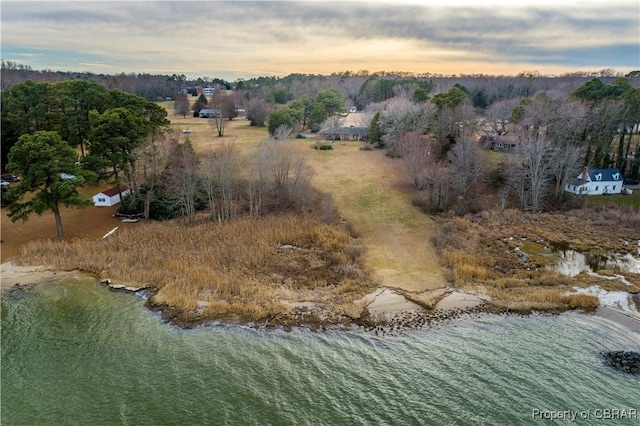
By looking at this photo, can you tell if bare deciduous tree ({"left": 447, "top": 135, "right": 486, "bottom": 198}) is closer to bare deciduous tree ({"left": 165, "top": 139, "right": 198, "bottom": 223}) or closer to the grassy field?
the grassy field

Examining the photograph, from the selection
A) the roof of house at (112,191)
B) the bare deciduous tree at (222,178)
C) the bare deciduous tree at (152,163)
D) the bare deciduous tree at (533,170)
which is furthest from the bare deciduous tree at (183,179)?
the bare deciduous tree at (533,170)

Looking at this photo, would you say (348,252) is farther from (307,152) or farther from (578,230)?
(307,152)

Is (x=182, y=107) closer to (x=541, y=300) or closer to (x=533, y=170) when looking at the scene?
(x=533, y=170)

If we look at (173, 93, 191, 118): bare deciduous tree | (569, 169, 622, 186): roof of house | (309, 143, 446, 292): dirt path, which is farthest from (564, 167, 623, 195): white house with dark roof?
(173, 93, 191, 118): bare deciduous tree

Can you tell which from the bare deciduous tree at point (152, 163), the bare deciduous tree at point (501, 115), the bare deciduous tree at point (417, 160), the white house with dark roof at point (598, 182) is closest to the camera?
the bare deciduous tree at point (152, 163)

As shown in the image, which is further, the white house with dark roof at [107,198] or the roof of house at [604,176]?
the roof of house at [604,176]

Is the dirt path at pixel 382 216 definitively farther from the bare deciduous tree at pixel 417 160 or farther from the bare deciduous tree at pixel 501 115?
the bare deciduous tree at pixel 501 115

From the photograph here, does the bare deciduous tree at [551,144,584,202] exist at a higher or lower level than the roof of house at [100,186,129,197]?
higher
